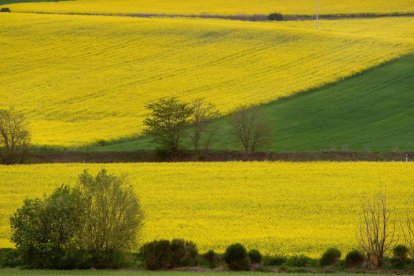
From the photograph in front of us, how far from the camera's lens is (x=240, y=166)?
4438 centimetres

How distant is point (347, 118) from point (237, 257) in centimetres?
3052

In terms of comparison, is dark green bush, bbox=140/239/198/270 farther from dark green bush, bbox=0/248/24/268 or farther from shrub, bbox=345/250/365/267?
shrub, bbox=345/250/365/267

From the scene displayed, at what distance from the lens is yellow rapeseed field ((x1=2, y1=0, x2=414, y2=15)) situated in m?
94.6

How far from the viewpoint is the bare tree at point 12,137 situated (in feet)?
159

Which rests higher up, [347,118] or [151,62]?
[151,62]

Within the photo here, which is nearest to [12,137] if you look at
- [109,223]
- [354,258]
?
[109,223]

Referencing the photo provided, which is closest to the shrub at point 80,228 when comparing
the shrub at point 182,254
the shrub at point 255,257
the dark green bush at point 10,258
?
the dark green bush at point 10,258

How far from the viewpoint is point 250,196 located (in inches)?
1496

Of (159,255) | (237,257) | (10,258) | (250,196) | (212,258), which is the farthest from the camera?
(250,196)

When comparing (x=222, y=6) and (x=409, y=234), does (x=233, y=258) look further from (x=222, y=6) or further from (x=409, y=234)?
(x=222, y=6)

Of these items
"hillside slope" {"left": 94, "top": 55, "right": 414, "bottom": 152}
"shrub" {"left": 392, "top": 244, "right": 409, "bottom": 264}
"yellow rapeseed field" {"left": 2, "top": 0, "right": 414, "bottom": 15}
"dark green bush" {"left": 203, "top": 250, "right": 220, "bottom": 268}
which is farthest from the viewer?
"yellow rapeseed field" {"left": 2, "top": 0, "right": 414, "bottom": 15}

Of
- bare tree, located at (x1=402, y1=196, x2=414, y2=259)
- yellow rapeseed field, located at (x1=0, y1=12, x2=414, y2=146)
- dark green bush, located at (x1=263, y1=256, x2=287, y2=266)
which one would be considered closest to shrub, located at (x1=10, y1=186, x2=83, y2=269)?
dark green bush, located at (x1=263, y1=256, x2=287, y2=266)

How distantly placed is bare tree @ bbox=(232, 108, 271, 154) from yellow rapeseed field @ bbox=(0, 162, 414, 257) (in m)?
5.15

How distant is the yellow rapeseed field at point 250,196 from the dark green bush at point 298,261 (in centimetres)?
113
